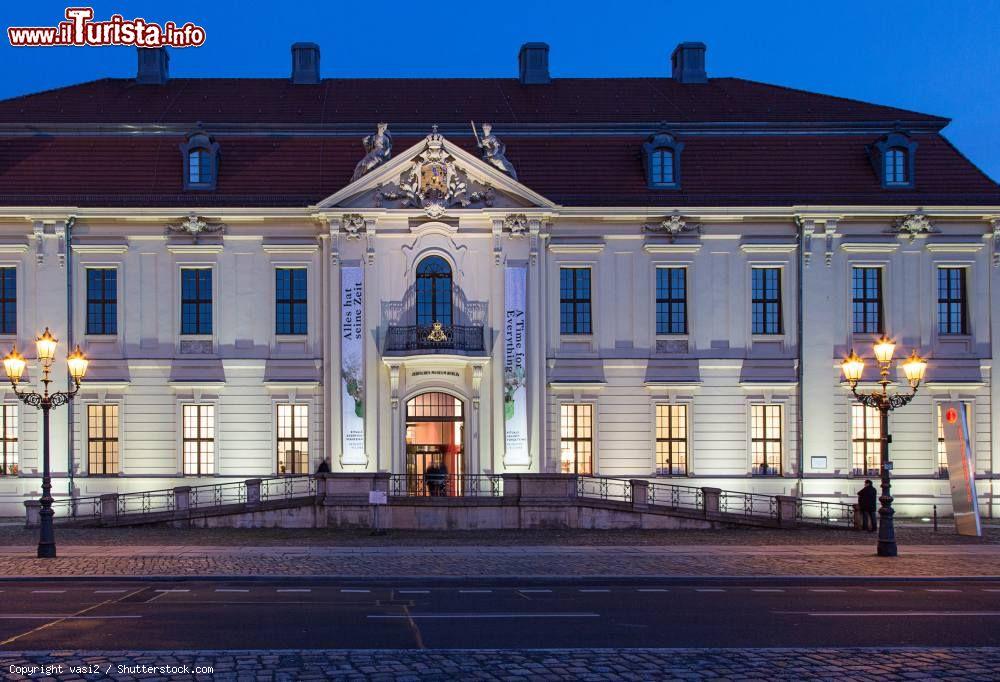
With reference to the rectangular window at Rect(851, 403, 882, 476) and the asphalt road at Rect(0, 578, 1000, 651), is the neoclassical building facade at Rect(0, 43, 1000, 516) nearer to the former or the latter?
the rectangular window at Rect(851, 403, 882, 476)

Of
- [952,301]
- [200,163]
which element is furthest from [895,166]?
[200,163]

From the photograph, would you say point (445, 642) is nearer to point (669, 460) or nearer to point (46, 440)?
point (46, 440)

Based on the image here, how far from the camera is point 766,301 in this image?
39531 mm

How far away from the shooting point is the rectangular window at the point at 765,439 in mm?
39031

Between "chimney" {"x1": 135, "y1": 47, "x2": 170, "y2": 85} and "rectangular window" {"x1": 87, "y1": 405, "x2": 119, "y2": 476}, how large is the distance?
13285mm

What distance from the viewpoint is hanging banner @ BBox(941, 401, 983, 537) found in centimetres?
3228

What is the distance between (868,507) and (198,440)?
21.2 meters

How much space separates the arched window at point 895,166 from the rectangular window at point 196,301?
22.9 meters

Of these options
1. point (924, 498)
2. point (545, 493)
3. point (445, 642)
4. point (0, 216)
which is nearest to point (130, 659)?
point (445, 642)

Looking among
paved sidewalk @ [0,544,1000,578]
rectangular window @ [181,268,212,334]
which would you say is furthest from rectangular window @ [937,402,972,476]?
rectangular window @ [181,268,212,334]

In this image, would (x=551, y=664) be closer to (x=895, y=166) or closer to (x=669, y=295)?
(x=669, y=295)

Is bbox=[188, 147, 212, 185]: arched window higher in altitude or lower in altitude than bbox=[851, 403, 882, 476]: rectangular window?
higher

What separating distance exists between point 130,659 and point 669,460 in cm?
2751

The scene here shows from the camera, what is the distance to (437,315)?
3841 centimetres
